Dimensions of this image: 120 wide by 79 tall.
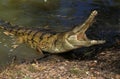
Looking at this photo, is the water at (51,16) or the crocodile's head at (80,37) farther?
the water at (51,16)

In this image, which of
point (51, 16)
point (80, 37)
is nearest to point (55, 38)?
point (80, 37)

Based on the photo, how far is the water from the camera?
30.0ft

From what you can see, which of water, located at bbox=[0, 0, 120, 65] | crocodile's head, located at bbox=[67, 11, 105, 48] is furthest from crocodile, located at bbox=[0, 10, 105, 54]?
water, located at bbox=[0, 0, 120, 65]

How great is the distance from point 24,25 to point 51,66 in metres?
3.84

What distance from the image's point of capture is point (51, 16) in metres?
11.7

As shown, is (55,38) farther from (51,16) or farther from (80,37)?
(51,16)

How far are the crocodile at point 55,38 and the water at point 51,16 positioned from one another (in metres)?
0.22

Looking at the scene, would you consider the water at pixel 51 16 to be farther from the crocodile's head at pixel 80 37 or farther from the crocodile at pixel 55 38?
the crocodile's head at pixel 80 37

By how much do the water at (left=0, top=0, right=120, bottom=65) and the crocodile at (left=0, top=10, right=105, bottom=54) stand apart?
218 millimetres

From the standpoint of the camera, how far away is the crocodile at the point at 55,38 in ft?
24.9

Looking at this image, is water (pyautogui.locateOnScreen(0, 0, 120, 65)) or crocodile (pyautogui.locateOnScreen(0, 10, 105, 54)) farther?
water (pyautogui.locateOnScreen(0, 0, 120, 65))

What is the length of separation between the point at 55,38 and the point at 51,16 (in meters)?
3.14

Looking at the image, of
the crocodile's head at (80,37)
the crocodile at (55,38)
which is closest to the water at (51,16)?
the crocodile at (55,38)

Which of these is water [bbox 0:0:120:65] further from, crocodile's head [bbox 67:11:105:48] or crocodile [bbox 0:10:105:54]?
crocodile's head [bbox 67:11:105:48]
